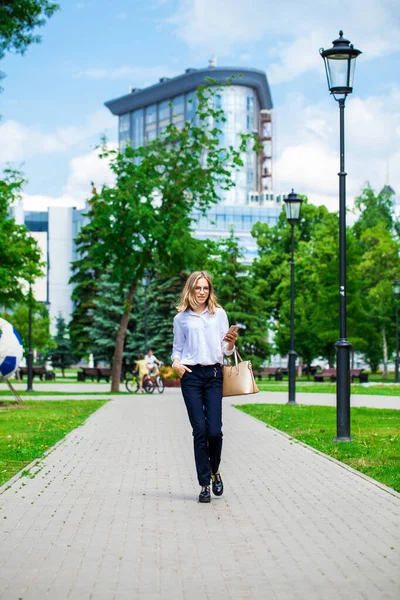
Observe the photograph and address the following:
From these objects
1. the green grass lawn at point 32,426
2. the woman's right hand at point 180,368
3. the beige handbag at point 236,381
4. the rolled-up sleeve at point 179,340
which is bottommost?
the green grass lawn at point 32,426

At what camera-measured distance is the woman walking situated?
28.2 feet

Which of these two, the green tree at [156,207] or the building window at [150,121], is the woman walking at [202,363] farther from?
the building window at [150,121]

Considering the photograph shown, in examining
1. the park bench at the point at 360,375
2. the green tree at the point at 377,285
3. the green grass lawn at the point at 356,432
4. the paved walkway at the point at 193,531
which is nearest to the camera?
the paved walkway at the point at 193,531

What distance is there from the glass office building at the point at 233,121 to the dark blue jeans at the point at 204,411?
119607 mm

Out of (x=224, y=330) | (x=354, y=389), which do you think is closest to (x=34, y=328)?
(x=354, y=389)

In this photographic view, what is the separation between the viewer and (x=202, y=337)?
8648 mm

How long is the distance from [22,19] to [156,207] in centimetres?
1566

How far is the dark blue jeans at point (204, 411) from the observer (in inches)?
338

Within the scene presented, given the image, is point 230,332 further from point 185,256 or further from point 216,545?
point 185,256

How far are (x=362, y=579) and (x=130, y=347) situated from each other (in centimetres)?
5674

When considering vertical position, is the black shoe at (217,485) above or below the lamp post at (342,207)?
below

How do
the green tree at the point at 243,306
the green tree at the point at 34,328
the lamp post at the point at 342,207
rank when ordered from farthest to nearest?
the green tree at the point at 34,328, the green tree at the point at 243,306, the lamp post at the point at 342,207

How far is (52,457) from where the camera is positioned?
12.1 metres

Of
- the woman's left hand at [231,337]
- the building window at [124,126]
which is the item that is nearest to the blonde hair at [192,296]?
the woman's left hand at [231,337]
